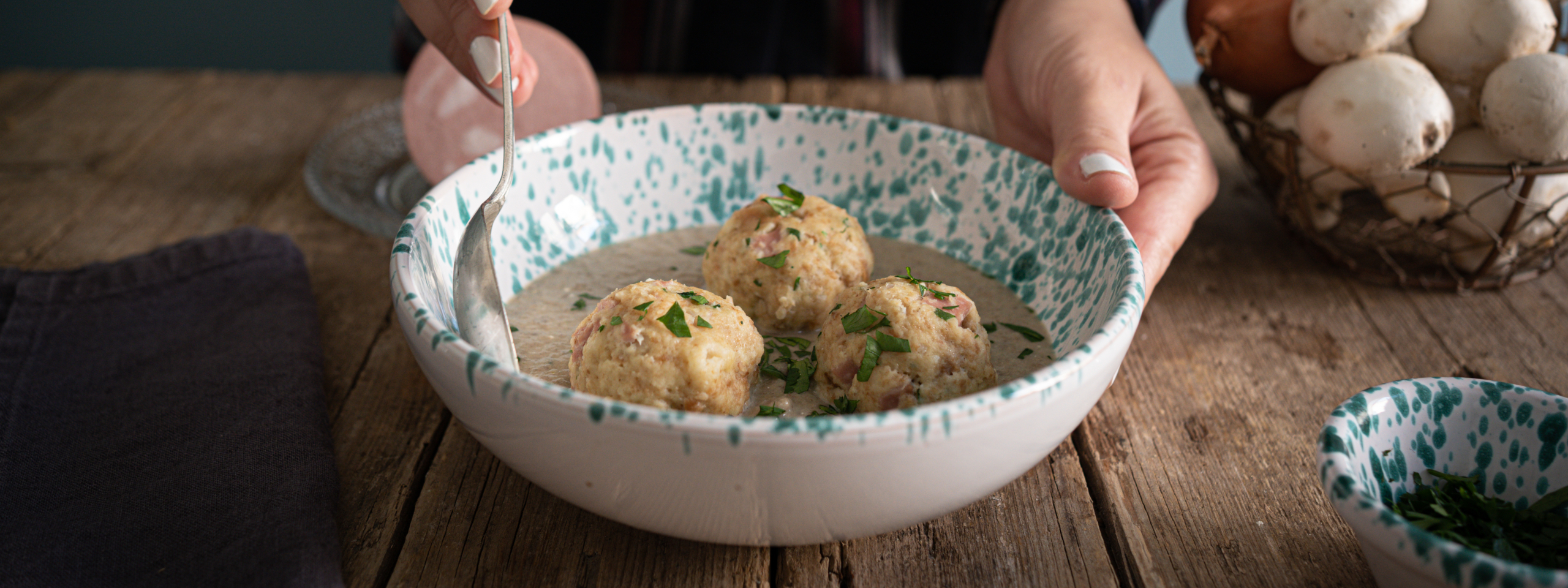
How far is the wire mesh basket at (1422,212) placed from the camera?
120 centimetres

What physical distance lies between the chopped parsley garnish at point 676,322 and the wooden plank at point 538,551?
19 cm

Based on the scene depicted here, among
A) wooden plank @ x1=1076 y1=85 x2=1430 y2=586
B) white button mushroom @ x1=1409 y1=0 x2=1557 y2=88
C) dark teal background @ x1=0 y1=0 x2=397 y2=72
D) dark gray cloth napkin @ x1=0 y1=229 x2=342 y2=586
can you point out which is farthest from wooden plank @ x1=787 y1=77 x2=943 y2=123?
dark teal background @ x1=0 y1=0 x2=397 y2=72

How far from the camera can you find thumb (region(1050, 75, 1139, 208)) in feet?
3.34

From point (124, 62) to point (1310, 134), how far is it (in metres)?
4.04

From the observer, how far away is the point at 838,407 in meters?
0.88

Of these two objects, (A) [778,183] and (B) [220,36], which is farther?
(B) [220,36]

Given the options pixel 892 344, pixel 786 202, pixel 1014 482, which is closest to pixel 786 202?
pixel 786 202

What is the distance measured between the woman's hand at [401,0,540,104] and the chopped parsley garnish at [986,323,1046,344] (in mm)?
620

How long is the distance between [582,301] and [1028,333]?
0.50m

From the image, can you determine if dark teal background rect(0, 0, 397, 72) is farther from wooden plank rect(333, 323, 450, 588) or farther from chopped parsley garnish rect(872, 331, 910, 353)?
chopped parsley garnish rect(872, 331, 910, 353)

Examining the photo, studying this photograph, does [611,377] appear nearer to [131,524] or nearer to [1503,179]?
[131,524]

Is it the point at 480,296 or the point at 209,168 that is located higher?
the point at 480,296

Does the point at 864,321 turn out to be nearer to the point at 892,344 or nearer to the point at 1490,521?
the point at 892,344

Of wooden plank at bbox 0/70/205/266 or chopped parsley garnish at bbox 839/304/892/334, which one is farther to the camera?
wooden plank at bbox 0/70/205/266
